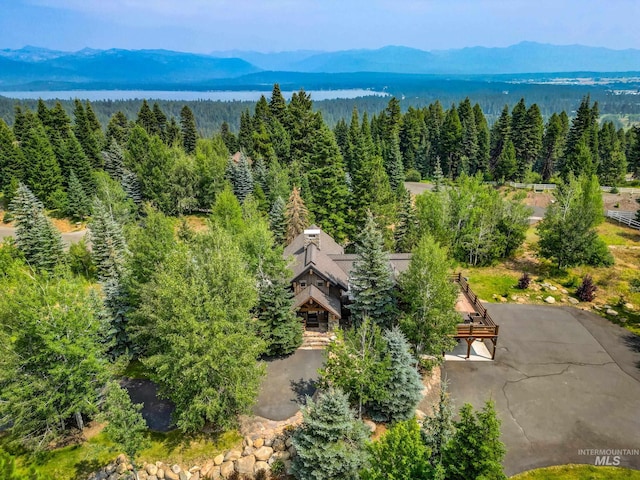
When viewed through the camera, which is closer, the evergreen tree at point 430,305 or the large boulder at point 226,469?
the large boulder at point 226,469

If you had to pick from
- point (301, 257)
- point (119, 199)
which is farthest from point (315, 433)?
point (119, 199)

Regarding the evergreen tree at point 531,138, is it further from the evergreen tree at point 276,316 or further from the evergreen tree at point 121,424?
the evergreen tree at point 121,424

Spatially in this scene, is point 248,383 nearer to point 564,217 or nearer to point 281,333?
point 281,333

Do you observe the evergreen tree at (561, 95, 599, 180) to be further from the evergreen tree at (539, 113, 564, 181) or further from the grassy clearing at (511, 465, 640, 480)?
the grassy clearing at (511, 465, 640, 480)

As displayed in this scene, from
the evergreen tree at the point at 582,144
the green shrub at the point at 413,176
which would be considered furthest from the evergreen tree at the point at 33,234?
the evergreen tree at the point at 582,144

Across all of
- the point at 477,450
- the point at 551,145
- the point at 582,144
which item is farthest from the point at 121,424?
the point at 551,145

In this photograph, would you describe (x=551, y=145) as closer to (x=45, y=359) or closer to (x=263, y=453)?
(x=263, y=453)
